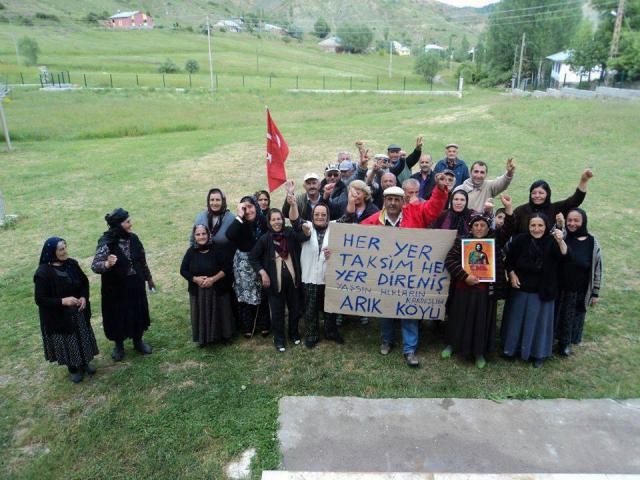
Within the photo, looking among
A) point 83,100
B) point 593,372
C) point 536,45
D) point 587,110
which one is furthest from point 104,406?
point 536,45

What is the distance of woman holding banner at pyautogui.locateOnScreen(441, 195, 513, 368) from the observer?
5363 millimetres

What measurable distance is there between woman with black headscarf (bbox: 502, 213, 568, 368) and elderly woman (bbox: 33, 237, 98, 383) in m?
4.78

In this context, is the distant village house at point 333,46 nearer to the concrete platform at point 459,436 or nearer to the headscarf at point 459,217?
the headscarf at point 459,217

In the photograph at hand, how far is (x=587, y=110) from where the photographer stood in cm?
2355

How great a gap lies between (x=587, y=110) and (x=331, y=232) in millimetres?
22834

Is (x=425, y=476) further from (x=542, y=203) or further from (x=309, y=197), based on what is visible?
(x=309, y=197)

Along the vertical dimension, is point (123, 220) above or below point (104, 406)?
above

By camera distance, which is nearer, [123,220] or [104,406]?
[104,406]

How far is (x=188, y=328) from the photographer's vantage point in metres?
6.81

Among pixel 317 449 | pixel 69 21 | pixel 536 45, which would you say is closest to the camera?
pixel 317 449

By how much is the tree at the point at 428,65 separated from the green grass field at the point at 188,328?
147 feet

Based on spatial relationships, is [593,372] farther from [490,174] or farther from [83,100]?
[83,100]

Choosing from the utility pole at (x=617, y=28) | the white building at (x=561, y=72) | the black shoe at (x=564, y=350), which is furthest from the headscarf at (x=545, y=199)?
the white building at (x=561, y=72)

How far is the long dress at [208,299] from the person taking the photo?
230 inches
